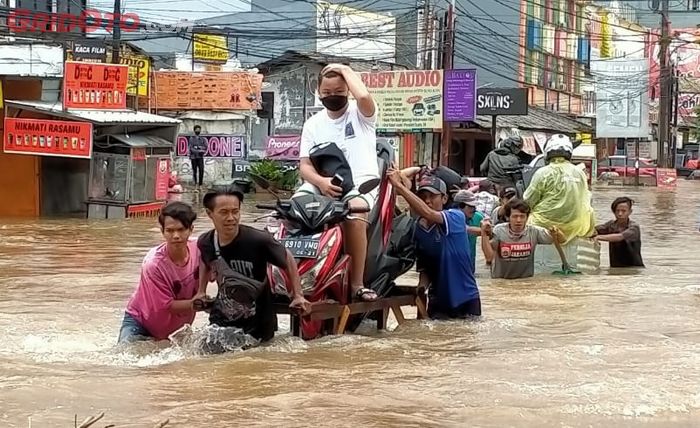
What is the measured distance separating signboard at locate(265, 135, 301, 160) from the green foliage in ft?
6.47

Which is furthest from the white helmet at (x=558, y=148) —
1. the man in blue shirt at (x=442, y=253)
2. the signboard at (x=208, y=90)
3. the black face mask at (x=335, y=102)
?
the signboard at (x=208, y=90)

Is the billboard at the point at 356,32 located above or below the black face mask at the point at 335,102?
above

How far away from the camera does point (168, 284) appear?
6.26 meters

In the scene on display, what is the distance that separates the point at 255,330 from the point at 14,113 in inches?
621

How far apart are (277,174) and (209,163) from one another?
4375mm

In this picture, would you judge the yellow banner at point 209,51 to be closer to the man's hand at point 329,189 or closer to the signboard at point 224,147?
the signboard at point 224,147

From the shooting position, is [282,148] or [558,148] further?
[282,148]

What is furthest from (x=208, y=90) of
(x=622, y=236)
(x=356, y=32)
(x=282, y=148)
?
(x=622, y=236)

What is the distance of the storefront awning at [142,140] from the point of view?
21.3 metres

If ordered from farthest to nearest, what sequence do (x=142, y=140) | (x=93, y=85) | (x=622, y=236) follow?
1. (x=142, y=140)
2. (x=93, y=85)
3. (x=622, y=236)

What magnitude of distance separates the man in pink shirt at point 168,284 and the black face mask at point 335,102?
124 centimetres

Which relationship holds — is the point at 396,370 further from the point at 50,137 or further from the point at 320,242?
the point at 50,137

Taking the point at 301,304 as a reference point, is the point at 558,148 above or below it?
above

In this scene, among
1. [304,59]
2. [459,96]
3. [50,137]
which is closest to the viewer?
[50,137]
